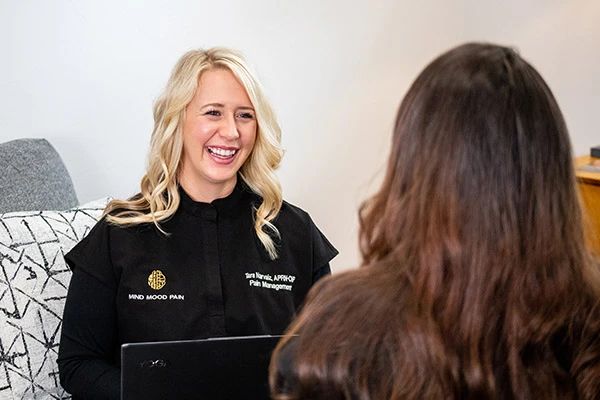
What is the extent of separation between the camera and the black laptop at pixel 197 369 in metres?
1.51

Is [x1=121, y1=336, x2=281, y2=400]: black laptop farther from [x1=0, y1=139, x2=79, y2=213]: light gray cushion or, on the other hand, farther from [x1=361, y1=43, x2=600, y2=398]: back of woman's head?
[x1=0, y1=139, x2=79, y2=213]: light gray cushion

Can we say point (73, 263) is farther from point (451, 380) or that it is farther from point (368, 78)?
point (368, 78)

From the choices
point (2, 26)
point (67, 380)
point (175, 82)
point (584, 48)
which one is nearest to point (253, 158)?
point (175, 82)

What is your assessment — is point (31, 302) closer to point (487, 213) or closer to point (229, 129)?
point (229, 129)

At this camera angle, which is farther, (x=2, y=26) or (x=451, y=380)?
(x=2, y=26)

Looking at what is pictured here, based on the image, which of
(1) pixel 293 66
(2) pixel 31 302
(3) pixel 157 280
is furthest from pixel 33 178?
(1) pixel 293 66

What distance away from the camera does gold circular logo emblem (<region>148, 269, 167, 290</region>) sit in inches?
74.7

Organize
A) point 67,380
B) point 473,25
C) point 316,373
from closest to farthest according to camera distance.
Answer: point 316,373
point 67,380
point 473,25

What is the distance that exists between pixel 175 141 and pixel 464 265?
3.68ft

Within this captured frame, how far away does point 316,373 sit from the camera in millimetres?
960

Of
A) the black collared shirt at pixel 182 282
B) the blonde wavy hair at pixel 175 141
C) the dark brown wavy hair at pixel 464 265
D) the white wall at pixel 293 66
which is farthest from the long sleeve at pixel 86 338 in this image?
the dark brown wavy hair at pixel 464 265

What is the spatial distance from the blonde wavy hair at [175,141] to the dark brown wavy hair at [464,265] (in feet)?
3.29

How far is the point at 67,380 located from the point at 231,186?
59 centimetres

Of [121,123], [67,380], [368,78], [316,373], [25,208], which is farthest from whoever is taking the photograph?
[368,78]
